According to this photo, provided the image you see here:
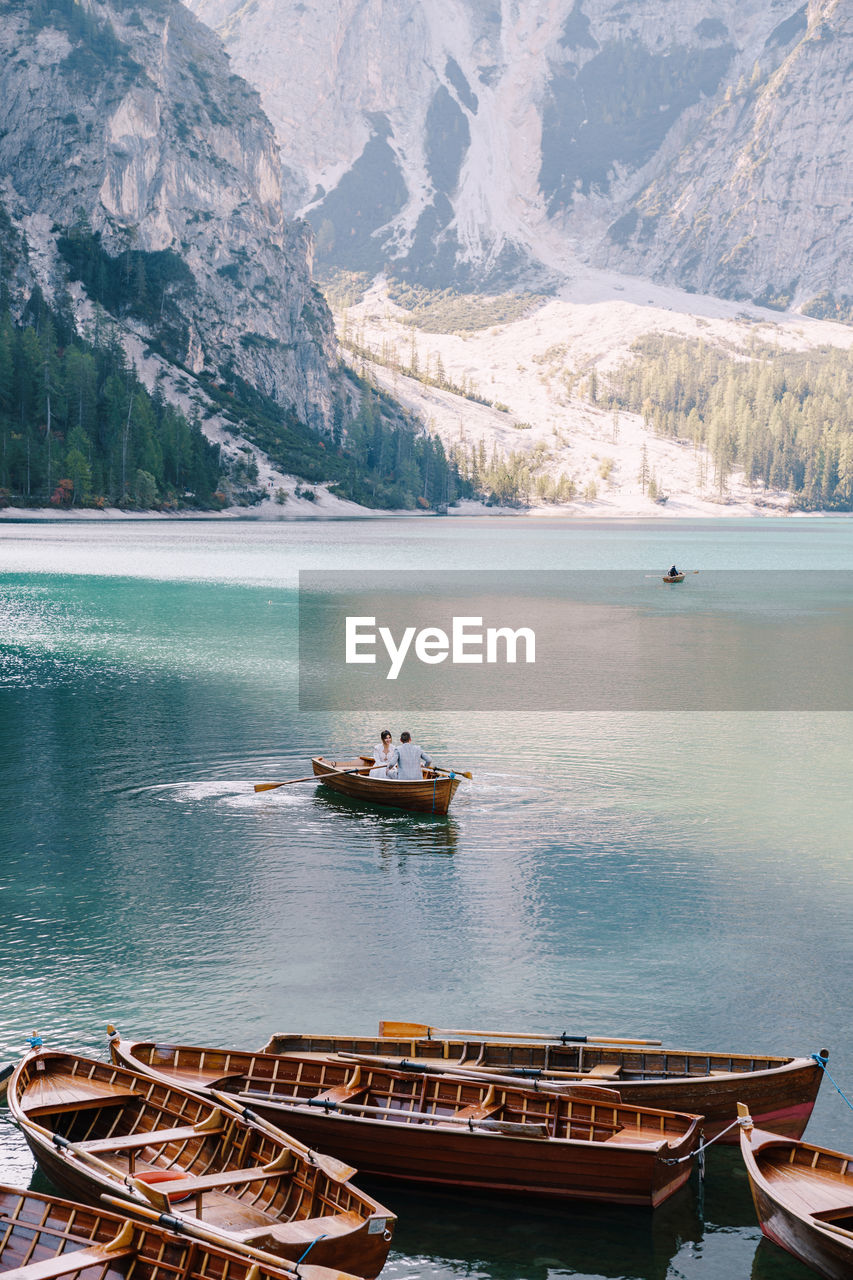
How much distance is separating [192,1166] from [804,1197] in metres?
6.64

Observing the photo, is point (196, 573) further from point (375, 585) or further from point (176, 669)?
point (176, 669)

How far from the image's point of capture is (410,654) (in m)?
68.4

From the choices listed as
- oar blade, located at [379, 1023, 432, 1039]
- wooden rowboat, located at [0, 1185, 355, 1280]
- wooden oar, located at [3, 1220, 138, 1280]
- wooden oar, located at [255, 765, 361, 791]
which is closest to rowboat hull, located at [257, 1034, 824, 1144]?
oar blade, located at [379, 1023, 432, 1039]

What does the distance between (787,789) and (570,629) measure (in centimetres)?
4392

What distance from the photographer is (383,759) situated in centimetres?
3412

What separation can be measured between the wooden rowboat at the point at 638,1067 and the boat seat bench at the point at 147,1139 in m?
2.71

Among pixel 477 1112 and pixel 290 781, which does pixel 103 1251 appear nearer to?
pixel 477 1112

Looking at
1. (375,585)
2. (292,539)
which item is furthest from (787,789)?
(292,539)

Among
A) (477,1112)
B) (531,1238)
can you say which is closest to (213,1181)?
(477,1112)

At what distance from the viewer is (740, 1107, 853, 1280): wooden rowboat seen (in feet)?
39.8

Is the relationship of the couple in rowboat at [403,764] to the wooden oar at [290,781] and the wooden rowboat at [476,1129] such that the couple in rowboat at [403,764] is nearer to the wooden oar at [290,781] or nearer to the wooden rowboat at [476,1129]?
the wooden oar at [290,781]

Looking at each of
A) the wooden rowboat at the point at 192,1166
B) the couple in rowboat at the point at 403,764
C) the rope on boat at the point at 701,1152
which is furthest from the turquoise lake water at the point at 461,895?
the wooden rowboat at the point at 192,1166

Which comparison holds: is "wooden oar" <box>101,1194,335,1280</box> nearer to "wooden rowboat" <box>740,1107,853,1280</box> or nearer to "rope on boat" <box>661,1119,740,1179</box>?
"rope on boat" <box>661,1119,740,1179</box>

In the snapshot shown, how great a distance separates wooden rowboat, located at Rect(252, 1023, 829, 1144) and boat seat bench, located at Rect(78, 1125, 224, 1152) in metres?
2.71
